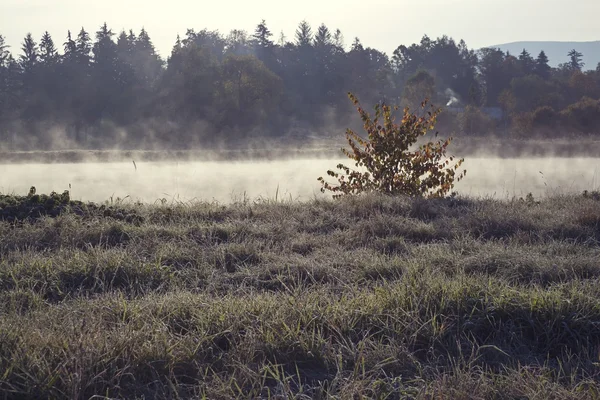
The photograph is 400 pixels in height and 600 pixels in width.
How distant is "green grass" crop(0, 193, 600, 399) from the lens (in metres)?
3.70

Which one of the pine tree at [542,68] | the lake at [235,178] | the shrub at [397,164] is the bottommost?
the lake at [235,178]

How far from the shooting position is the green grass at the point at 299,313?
12.1ft

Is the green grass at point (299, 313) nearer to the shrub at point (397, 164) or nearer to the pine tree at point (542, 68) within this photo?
the shrub at point (397, 164)

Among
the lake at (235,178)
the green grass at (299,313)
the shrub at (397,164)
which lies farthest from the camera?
the lake at (235,178)

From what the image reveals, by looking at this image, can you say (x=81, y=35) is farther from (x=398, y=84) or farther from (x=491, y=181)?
(x=491, y=181)

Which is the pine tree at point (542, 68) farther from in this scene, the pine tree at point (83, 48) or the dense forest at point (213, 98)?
the pine tree at point (83, 48)

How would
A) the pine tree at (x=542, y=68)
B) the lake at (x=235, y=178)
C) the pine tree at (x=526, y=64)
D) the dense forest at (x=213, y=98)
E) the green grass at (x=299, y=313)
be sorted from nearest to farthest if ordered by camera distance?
1. the green grass at (x=299, y=313)
2. the lake at (x=235, y=178)
3. the dense forest at (x=213, y=98)
4. the pine tree at (x=526, y=64)
5. the pine tree at (x=542, y=68)

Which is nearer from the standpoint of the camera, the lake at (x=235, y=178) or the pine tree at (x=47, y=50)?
the lake at (x=235, y=178)

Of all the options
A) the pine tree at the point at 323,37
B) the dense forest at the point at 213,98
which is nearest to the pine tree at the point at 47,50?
the dense forest at the point at 213,98

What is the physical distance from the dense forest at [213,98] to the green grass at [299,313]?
3336 cm

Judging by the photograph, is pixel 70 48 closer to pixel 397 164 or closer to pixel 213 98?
pixel 213 98

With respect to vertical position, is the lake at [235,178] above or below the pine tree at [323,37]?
below

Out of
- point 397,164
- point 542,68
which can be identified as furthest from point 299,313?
point 542,68

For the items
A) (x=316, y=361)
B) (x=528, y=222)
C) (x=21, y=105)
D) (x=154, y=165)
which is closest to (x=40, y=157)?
(x=154, y=165)
